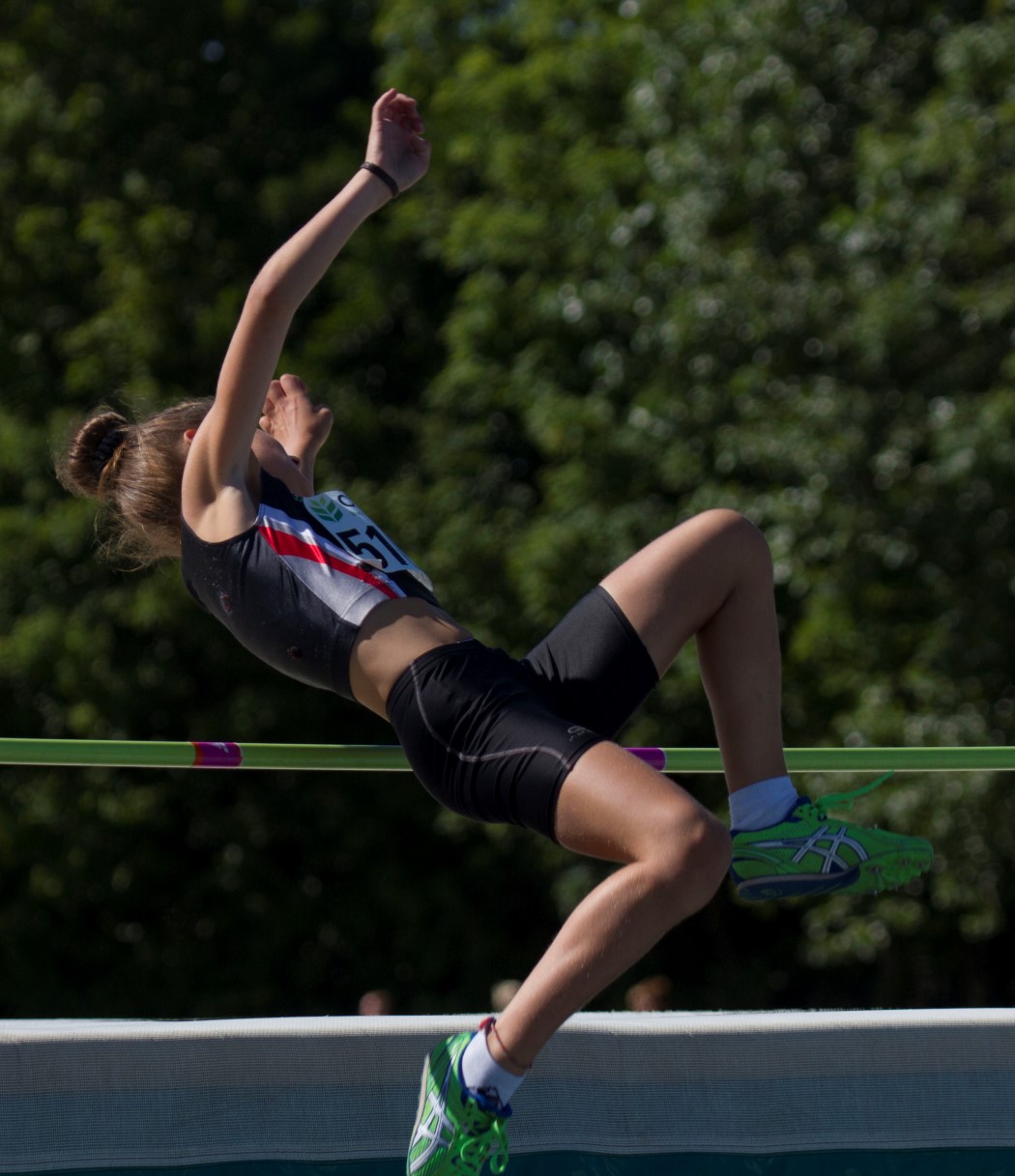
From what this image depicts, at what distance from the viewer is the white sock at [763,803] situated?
2.72m

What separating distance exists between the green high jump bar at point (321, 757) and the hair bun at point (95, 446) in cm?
53

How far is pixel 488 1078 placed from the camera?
2.26m

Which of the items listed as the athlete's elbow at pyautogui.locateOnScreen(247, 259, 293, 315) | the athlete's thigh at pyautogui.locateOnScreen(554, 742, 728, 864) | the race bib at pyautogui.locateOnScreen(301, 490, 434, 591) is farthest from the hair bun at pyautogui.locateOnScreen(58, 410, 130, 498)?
the athlete's thigh at pyautogui.locateOnScreen(554, 742, 728, 864)

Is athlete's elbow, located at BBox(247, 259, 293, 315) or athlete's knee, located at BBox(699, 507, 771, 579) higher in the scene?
athlete's elbow, located at BBox(247, 259, 293, 315)

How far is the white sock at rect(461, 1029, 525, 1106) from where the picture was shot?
2264 millimetres

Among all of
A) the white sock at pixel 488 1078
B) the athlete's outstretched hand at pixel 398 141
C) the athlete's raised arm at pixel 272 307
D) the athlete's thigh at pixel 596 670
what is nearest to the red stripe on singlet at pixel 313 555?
the athlete's raised arm at pixel 272 307

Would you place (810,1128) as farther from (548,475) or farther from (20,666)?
(20,666)

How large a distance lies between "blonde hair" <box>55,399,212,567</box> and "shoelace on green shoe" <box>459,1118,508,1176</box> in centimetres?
123

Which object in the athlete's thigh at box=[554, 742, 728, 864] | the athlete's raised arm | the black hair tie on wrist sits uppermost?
the black hair tie on wrist

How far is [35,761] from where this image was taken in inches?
130

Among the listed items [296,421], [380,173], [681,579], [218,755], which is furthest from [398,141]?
[218,755]

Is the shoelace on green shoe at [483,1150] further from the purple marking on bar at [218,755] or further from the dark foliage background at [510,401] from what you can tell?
the dark foliage background at [510,401]

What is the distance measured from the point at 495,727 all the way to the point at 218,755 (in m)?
1.11

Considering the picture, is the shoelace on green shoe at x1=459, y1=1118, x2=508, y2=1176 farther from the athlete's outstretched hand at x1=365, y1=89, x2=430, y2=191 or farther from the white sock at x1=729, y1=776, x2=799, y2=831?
the athlete's outstretched hand at x1=365, y1=89, x2=430, y2=191
